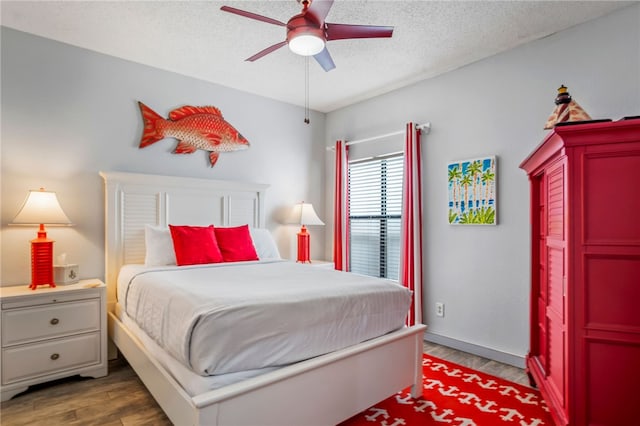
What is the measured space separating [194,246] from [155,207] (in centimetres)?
64

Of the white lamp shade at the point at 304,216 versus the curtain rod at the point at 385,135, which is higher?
the curtain rod at the point at 385,135

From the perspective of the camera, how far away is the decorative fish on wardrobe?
3275 millimetres

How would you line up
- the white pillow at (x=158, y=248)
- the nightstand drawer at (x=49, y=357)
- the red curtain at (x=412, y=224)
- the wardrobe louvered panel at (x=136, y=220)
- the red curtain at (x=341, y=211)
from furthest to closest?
the red curtain at (x=341, y=211)
the red curtain at (x=412, y=224)
the wardrobe louvered panel at (x=136, y=220)
the white pillow at (x=158, y=248)
the nightstand drawer at (x=49, y=357)

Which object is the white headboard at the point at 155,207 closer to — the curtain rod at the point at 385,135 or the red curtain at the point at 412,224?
the curtain rod at the point at 385,135

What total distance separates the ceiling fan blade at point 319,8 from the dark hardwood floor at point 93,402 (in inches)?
92.9

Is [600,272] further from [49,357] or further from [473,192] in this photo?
[49,357]

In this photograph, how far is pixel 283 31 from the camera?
273 cm

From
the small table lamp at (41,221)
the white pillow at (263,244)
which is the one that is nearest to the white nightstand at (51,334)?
the small table lamp at (41,221)

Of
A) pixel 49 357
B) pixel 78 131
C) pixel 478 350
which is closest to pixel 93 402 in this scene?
pixel 49 357

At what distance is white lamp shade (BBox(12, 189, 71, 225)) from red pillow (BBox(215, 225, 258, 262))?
1.14m

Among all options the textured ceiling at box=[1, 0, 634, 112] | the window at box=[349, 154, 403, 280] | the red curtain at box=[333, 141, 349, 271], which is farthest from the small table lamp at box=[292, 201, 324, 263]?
the textured ceiling at box=[1, 0, 634, 112]

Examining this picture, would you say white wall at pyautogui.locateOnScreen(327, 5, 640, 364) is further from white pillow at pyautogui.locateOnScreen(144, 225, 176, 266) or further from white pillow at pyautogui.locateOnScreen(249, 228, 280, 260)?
white pillow at pyautogui.locateOnScreen(144, 225, 176, 266)

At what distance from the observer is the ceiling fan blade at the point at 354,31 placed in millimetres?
2029

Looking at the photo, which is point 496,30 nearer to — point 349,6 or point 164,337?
point 349,6
